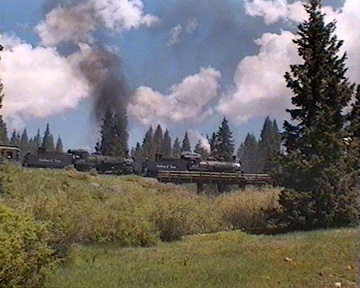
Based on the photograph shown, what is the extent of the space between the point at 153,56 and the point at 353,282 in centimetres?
326

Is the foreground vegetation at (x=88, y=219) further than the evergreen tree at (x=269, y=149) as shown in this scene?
No

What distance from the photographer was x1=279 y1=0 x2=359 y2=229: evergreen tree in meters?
9.34

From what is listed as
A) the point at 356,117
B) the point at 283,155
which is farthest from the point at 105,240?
the point at 356,117

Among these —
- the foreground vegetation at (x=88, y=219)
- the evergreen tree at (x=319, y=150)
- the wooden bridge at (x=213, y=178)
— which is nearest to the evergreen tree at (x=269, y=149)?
the evergreen tree at (x=319, y=150)

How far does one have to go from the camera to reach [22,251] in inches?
137

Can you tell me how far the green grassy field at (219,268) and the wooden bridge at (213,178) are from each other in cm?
435

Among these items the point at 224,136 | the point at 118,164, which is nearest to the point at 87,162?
the point at 118,164

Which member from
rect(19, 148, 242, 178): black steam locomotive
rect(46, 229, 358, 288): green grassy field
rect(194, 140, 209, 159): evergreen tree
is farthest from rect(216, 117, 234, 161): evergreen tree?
rect(19, 148, 242, 178): black steam locomotive

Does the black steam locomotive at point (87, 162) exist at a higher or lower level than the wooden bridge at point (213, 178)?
higher

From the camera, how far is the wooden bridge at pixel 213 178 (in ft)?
38.4

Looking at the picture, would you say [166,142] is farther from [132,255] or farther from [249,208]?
[132,255]

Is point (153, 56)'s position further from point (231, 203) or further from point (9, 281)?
point (231, 203)

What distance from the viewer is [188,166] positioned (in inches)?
763

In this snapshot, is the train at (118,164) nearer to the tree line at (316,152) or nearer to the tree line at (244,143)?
the tree line at (244,143)
